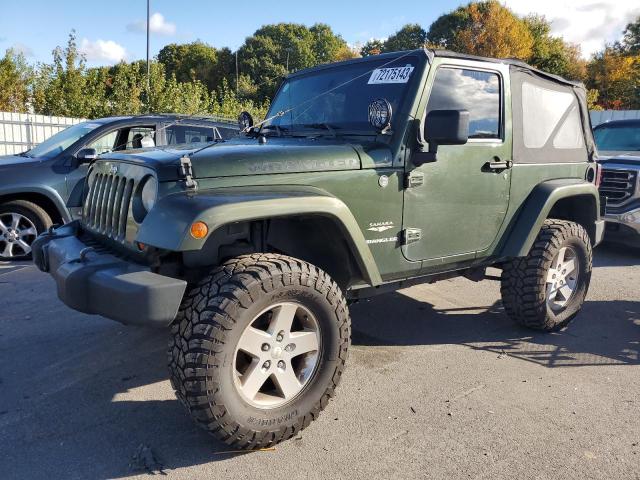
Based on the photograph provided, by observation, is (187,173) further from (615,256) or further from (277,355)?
(615,256)

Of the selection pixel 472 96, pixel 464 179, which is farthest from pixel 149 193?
pixel 472 96

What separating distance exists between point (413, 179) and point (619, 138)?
7.20 m

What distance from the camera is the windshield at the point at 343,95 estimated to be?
3545 mm

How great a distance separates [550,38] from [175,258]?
53.7 metres

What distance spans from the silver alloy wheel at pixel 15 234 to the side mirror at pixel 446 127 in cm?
521

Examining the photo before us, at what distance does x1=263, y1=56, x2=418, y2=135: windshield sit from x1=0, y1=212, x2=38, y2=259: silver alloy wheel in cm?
391

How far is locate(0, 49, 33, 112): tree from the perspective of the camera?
20.0 meters

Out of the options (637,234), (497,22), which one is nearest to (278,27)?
(497,22)

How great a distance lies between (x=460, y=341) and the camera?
439 cm

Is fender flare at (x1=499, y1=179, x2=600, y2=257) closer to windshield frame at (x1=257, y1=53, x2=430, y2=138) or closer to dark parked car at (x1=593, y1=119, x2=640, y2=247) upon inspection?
windshield frame at (x1=257, y1=53, x2=430, y2=138)

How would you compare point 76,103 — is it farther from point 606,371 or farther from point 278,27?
point 278,27

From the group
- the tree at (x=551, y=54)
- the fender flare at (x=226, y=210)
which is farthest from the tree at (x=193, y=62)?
the fender flare at (x=226, y=210)

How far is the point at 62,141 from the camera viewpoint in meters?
6.99

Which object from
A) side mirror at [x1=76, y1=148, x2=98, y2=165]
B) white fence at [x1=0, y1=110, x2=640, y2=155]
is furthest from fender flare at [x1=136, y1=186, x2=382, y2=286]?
white fence at [x1=0, y1=110, x2=640, y2=155]
